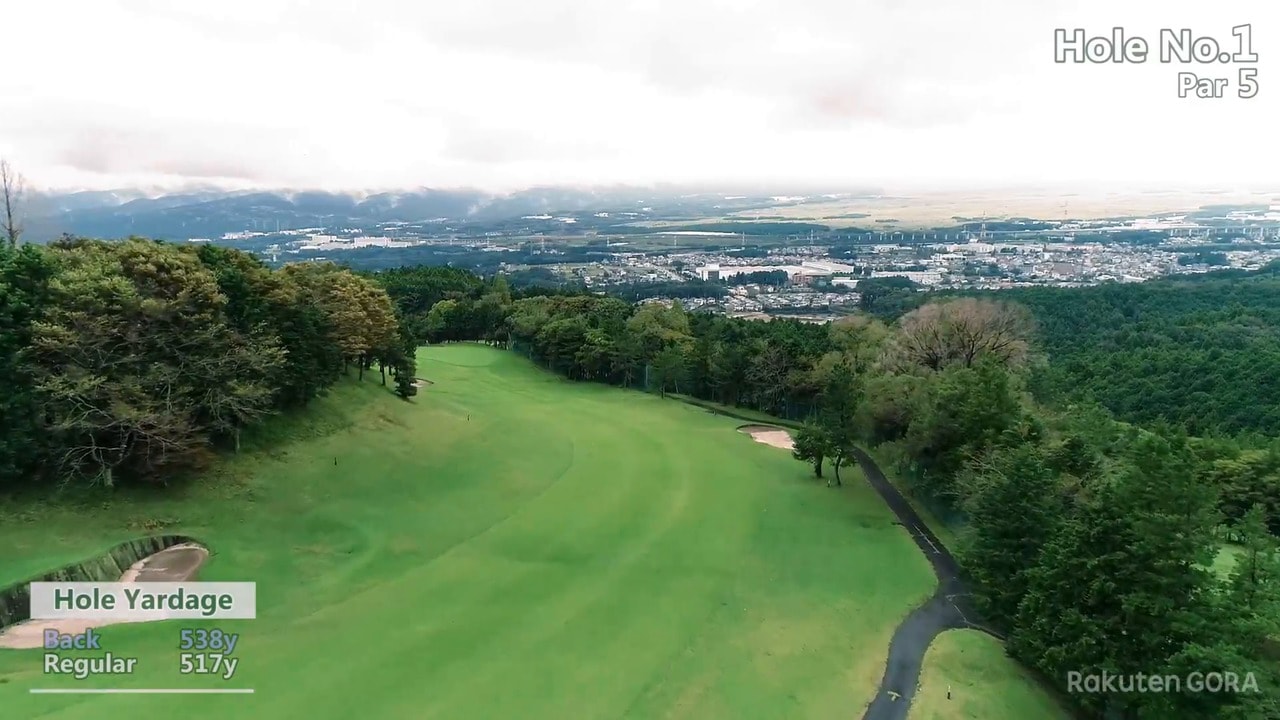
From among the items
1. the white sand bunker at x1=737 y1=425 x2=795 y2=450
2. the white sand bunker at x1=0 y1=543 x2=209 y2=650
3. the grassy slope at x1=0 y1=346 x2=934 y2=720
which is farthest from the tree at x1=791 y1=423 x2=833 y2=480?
the white sand bunker at x1=0 y1=543 x2=209 y2=650

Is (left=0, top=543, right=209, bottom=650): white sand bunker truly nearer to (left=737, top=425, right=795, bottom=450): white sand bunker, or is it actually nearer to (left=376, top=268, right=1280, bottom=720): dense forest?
(left=376, top=268, right=1280, bottom=720): dense forest

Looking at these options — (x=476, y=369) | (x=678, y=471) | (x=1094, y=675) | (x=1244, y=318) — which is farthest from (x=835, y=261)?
(x=1094, y=675)

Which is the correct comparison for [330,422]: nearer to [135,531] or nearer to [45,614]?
[135,531]

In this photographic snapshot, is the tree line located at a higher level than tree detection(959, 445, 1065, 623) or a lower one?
higher

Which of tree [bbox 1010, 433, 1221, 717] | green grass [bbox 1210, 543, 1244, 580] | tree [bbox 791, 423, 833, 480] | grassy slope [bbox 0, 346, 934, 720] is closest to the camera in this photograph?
tree [bbox 1010, 433, 1221, 717]

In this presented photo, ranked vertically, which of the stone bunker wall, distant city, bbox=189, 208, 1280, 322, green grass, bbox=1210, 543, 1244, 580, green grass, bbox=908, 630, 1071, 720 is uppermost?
distant city, bbox=189, 208, 1280, 322

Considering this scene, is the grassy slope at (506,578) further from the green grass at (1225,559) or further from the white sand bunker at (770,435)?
the green grass at (1225,559)

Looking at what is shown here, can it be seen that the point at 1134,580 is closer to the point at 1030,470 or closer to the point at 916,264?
the point at 1030,470

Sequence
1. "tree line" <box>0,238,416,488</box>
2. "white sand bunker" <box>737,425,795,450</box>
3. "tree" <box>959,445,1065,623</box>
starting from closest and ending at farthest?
"tree" <box>959,445,1065,623</box> < "tree line" <box>0,238,416,488</box> < "white sand bunker" <box>737,425,795,450</box>
